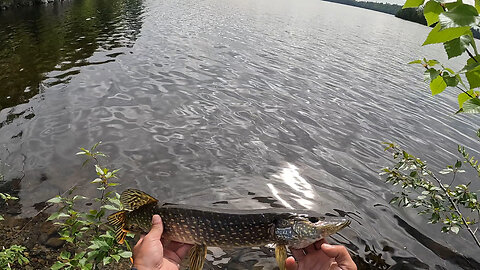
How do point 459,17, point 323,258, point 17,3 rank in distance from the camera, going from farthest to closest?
point 17,3 < point 323,258 < point 459,17

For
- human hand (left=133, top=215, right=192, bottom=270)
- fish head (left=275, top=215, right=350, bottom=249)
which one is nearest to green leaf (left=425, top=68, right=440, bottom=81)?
fish head (left=275, top=215, right=350, bottom=249)

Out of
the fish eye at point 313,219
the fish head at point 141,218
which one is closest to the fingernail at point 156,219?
the fish head at point 141,218

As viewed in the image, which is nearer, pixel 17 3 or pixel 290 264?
pixel 290 264

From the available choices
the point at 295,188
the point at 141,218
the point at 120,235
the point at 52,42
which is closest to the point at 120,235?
the point at 120,235

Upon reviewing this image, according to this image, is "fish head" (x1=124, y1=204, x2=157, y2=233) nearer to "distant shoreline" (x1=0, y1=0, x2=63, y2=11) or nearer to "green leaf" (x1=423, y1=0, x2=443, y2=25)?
"green leaf" (x1=423, y1=0, x2=443, y2=25)

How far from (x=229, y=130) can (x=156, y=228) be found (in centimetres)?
834

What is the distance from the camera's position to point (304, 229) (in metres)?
4.18

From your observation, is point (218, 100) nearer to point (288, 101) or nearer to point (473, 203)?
point (288, 101)

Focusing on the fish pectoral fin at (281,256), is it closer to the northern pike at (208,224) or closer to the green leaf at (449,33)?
the northern pike at (208,224)

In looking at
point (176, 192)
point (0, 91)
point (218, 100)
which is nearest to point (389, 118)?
point (218, 100)

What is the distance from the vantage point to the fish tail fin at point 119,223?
4590mm

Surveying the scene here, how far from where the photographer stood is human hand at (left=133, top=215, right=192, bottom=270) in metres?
3.78

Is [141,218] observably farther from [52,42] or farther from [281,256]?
[52,42]

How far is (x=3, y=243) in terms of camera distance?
20.3ft
